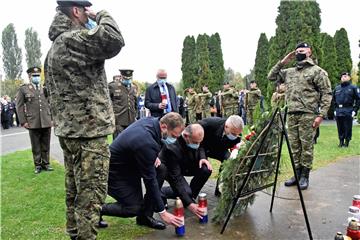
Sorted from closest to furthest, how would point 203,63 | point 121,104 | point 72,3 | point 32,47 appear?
point 72,3 → point 121,104 → point 203,63 → point 32,47

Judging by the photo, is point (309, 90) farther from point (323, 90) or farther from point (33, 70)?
point (33, 70)

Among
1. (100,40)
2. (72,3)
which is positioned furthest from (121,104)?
(100,40)

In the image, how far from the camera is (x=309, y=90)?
5.75 m

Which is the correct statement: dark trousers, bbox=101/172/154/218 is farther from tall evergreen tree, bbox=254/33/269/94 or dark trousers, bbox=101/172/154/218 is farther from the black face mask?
tall evergreen tree, bbox=254/33/269/94

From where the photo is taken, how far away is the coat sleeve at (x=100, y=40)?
9.70ft

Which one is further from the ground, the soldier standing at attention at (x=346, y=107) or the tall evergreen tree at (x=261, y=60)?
the tall evergreen tree at (x=261, y=60)

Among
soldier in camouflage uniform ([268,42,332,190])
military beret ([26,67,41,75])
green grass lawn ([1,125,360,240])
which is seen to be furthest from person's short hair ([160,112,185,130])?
military beret ([26,67,41,75])

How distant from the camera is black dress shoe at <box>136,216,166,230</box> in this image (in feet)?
13.9

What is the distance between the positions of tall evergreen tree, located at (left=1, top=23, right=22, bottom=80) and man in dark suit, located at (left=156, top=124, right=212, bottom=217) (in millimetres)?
65433

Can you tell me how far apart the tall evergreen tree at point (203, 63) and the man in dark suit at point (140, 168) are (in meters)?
28.1

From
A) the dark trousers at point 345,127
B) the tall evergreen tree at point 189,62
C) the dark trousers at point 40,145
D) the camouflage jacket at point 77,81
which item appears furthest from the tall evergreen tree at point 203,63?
the camouflage jacket at point 77,81

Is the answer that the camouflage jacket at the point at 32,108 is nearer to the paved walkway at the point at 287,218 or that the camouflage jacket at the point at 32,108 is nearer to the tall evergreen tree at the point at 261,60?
the paved walkway at the point at 287,218

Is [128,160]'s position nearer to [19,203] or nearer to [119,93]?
[19,203]

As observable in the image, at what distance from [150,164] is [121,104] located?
5240 millimetres
